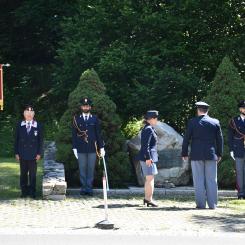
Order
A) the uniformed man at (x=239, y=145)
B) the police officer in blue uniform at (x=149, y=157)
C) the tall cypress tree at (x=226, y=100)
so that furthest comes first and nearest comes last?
the tall cypress tree at (x=226, y=100), the uniformed man at (x=239, y=145), the police officer in blue uniform at (x=149, y=157)

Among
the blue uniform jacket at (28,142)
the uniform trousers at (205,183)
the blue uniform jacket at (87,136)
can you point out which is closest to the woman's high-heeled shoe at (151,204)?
the uniform trousers at (205,183)

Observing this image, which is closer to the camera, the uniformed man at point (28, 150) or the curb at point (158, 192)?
the uniformed man at point (28, 150)

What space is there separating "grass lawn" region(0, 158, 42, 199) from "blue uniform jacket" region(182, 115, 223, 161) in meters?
3.58

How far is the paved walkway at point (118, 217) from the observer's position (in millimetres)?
9086

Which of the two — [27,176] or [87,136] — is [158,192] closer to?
Result: [87,136]

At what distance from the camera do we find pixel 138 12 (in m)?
19.0

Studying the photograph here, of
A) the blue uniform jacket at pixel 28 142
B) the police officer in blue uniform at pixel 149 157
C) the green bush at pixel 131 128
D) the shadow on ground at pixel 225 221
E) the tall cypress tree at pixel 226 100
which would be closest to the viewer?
the shadow on ground at pixel 225 221

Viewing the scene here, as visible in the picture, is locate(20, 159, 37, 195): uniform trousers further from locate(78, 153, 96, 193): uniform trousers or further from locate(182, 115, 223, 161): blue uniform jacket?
locate(182, 115, 223, 161): blue uniform jacket

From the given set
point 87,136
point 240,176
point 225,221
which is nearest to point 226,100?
point 240,176

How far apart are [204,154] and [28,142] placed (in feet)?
12.3

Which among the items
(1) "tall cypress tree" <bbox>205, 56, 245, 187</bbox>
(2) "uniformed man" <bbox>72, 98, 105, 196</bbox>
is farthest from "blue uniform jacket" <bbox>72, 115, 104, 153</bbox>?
(1) "tall cypress tree" <bbox>205, 56, 245, 187</bbox>

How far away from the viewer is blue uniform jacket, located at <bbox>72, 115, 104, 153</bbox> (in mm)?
13344

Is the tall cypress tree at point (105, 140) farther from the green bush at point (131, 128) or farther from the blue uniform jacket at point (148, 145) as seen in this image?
the green bush at point (131, 128)

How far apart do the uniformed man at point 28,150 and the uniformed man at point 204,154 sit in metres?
3.26
